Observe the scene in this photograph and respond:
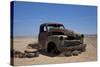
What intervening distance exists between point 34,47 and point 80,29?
2.67 ft

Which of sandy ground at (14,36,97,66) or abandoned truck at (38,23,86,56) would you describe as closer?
sandy ground at (14,36,97,66)

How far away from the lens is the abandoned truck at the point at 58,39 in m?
3.17

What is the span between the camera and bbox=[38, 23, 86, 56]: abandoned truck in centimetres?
317

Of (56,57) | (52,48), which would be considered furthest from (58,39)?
(56,57)

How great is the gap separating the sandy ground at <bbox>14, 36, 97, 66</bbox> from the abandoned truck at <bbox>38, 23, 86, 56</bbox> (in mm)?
92

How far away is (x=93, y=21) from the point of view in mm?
3498

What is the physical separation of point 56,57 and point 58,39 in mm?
276

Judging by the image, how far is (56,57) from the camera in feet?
10.5

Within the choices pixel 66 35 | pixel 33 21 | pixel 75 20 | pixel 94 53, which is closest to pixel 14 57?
pixel 33 21

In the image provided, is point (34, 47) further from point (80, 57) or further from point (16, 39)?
point (80, 57)

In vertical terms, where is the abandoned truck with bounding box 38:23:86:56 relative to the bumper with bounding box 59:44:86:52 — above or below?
above

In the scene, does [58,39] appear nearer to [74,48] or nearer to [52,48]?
[52,48]

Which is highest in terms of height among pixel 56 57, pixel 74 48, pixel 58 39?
pixel 58 39

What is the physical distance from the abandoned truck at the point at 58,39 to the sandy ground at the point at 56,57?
9 centimetres
